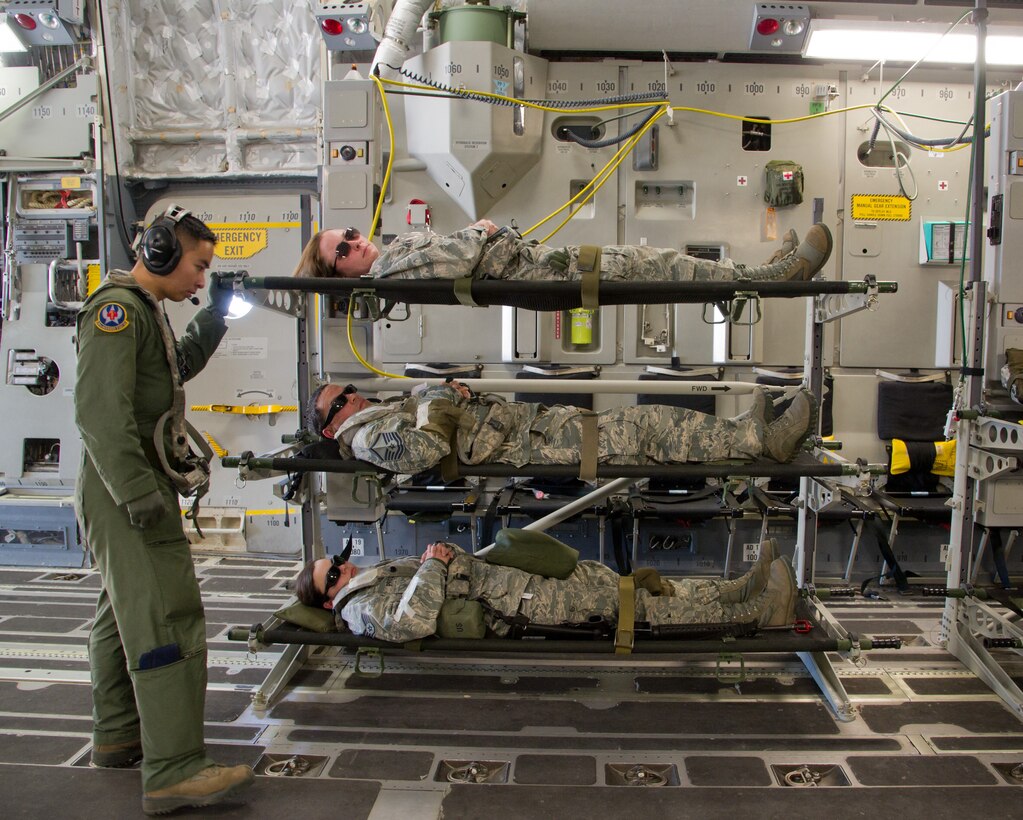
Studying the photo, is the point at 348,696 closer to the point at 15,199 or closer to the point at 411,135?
the point at 411,135

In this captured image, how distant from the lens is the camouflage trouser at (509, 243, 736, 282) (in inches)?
102

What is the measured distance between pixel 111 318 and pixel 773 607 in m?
2.71

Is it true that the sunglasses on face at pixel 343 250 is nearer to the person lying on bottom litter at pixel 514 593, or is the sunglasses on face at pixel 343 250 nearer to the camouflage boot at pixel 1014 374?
the person lying on bottom litter at pixel 514 593

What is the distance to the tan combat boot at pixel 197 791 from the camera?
218cm

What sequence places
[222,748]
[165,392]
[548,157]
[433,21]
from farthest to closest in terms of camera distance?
[548,157]
[433,21]
[222,748]
[165,392]

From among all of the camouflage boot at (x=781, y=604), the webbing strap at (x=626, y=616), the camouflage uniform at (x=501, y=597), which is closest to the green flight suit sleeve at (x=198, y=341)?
the camouflage uniform at (x=501, y=597)

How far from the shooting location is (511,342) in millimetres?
4566

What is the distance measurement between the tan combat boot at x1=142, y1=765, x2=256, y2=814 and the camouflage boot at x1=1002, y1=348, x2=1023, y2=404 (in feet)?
11.7

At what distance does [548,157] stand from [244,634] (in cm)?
348

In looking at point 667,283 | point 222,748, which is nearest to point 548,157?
point 667,283

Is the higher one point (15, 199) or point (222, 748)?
point (15, 199)

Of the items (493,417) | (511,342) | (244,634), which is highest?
(511,342)

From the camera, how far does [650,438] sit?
274cm

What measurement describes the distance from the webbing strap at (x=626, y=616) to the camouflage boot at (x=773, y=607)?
1.42 ft
